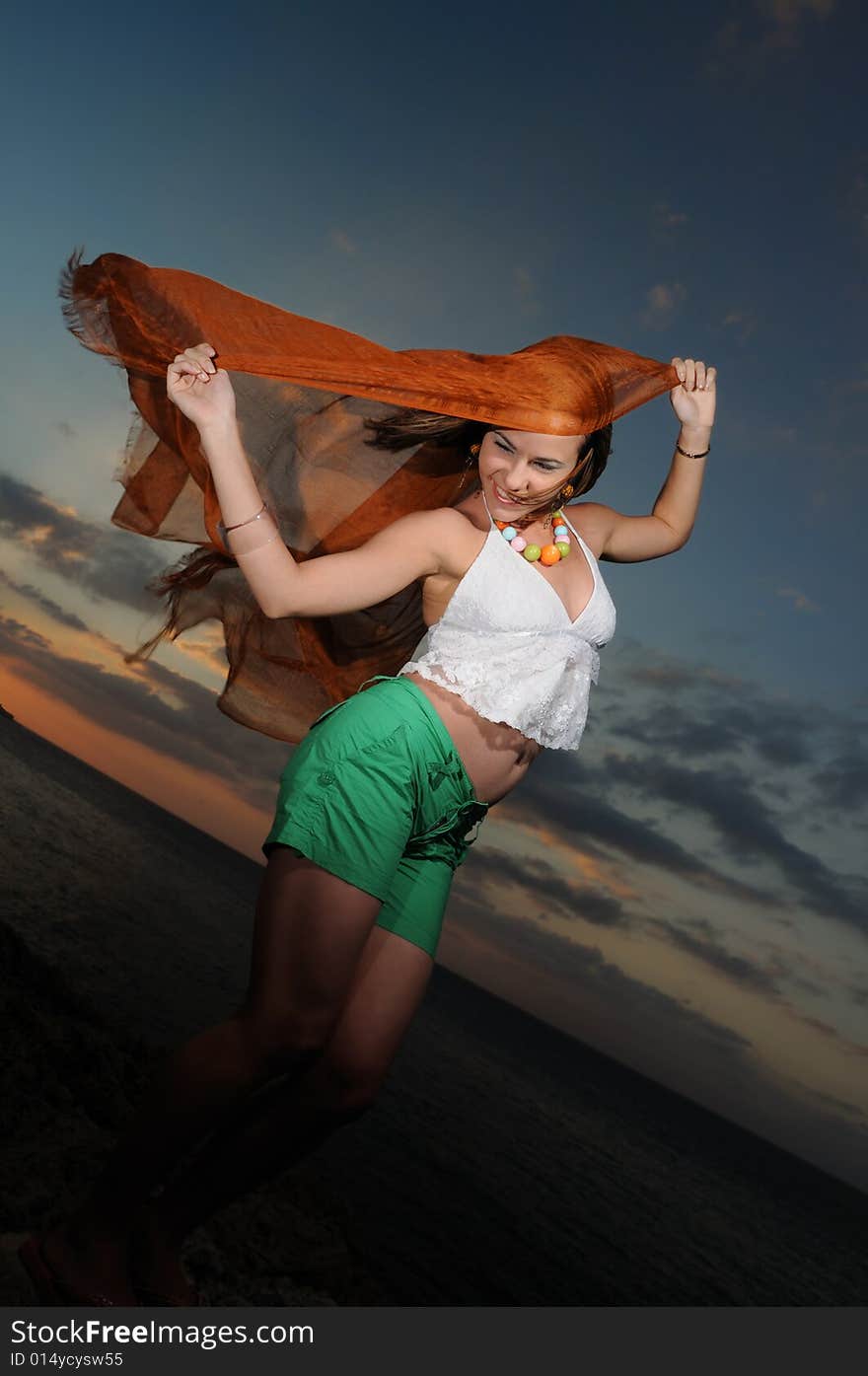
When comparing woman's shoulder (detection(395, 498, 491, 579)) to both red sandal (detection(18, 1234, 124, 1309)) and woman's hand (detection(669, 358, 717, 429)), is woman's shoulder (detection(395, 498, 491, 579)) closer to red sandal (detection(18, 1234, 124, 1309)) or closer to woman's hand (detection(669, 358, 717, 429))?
woman's hand (detection(669, 358, 717, 429))

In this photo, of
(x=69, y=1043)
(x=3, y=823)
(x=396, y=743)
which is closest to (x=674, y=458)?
(x=396, y=743)

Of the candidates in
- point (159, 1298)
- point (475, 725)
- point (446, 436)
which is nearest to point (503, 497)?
point (446, 436)

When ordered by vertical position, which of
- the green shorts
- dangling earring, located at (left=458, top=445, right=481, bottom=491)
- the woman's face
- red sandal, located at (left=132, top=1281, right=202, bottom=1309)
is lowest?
red sandal, located at (left=132, top=1281, right=202, bottom=1309)

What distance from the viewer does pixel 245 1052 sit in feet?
6.20

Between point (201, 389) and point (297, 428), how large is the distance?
60 centimetres

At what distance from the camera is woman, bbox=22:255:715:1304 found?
192cm

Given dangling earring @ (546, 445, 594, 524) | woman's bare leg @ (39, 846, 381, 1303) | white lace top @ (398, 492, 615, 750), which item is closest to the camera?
woman's bare leg @ (39, 846, 381, 1303)

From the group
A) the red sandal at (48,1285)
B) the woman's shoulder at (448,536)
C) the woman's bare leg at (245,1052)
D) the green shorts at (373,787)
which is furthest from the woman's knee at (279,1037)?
the woman's shoulder at (448,536)

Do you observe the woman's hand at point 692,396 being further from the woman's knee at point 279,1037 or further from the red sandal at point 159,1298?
the red sandal at point 159,1298

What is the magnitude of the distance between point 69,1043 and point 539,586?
3.91m

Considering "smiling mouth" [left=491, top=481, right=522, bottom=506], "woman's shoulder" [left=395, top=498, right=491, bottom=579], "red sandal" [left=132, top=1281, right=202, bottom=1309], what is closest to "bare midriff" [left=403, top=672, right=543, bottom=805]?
"woman's shoulder" [left=395, top=498, right=491, bottom=579]

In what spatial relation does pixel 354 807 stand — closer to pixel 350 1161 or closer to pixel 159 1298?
pixel 159 1298
